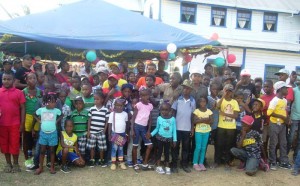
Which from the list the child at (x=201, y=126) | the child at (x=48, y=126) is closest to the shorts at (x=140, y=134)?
the child at (x=201, y=126)

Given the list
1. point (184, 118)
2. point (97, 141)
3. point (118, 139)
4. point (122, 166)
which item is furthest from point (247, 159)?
point (97, 141)

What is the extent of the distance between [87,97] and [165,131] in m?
1.47

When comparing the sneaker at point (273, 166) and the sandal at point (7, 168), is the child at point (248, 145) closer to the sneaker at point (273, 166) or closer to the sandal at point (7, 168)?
the sneaker at point (273, 166)

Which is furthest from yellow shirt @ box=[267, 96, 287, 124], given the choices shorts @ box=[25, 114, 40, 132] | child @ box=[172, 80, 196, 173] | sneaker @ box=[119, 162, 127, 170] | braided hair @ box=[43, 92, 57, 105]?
shorts @ box=[25, 114, 40, 132]

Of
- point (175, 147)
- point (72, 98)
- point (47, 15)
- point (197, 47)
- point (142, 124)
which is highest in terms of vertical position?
point (47, 15)

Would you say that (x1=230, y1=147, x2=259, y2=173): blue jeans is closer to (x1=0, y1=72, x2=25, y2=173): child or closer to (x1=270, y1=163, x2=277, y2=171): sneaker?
(x1=270, y1=163, x2=277, y2=171): sneaker

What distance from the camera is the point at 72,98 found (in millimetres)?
5555

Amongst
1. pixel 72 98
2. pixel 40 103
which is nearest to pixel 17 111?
pixel 40 103

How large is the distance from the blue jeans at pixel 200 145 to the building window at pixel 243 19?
1407 centimetres

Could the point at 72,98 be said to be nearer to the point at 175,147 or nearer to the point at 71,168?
the point at 71,168

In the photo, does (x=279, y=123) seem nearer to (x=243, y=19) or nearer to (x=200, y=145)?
(x=200, y=145)

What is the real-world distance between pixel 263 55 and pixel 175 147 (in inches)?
535

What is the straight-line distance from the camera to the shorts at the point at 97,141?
210 inches

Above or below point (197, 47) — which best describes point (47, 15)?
above
